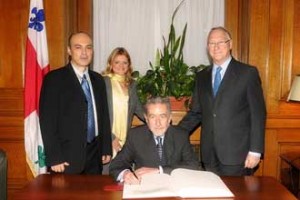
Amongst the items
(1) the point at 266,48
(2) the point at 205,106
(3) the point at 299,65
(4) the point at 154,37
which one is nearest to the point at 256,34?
(1) the point at 266,48

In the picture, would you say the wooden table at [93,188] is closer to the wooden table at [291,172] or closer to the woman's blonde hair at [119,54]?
the wooden table at [291,172]

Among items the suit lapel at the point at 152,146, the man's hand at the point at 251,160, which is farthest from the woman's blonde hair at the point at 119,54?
the man's hand at the point at 251,160

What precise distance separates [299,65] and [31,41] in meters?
2.56

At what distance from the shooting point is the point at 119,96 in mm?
3342

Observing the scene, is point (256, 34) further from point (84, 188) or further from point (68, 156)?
A: point (84, 188)

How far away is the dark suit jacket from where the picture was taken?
2607 millimetres

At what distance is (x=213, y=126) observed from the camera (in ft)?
8.80

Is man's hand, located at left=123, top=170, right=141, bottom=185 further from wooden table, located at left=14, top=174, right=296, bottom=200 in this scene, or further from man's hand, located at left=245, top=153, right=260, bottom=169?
man's hand, located at left=245, top=153, right=260, bottom=169

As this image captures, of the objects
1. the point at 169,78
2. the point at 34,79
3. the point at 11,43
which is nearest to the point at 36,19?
the point at 11,43

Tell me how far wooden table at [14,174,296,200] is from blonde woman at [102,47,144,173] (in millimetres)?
1236

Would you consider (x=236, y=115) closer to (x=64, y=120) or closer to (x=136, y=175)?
(x=136, y=175)

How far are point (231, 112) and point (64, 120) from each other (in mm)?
1159

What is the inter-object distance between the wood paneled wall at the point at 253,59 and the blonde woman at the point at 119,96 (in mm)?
621

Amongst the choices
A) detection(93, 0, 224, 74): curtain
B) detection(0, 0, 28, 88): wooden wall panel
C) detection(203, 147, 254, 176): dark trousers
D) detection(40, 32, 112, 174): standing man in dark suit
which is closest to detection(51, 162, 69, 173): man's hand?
detection(40, 32, 112, 174): standing man in dark suit
